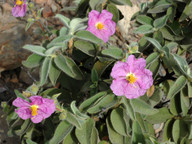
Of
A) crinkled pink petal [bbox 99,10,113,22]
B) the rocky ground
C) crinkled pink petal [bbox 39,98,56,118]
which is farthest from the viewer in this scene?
the rocky ground

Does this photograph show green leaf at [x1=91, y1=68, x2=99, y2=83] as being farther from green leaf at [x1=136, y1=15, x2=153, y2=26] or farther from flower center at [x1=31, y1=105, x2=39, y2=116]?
green leaf at [x1=136, y1=15, x2=153, y2=26]

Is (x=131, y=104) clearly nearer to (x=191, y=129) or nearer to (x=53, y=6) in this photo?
(x=191, y=129)

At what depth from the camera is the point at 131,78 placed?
1230 millimetres

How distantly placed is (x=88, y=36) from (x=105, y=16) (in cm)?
26

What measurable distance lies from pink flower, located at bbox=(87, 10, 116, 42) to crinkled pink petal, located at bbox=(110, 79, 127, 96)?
15.0 inches

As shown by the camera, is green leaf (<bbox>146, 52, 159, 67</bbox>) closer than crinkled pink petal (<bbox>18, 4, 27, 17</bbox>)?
Yes

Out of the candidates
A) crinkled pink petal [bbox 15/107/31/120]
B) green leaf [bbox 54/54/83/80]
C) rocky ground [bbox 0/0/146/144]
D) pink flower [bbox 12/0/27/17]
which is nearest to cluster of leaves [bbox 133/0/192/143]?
green leaf [bbox 54/54/83/80]


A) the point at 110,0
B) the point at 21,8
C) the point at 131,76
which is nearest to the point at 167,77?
the point at 131,76

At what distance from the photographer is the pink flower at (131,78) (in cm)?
116

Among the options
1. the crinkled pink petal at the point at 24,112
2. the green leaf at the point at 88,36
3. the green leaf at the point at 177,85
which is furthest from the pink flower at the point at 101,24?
the crinkled pink petal at the point at 24,112

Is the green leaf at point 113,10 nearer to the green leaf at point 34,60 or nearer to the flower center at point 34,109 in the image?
the green leaf at point 34,60

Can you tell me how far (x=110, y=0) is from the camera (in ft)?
5.17

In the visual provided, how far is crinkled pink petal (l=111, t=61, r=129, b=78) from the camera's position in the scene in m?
1.14

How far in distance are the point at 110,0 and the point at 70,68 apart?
0.57 m
